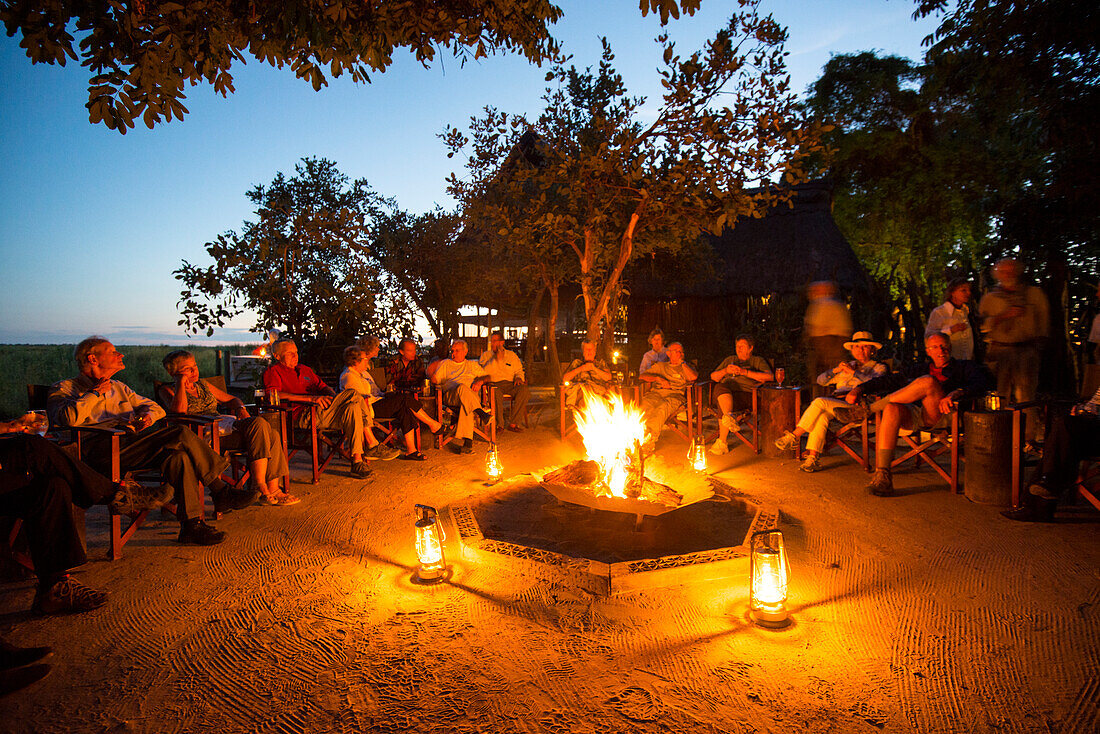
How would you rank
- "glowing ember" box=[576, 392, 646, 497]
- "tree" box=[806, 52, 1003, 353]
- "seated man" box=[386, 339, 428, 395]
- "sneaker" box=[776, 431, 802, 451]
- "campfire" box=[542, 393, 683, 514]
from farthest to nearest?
"tree" box=[806, 52, 1003, 353] → "seated man" box=[386, 339, 428, 395] → "sneaker" box=[776, 431, 802, 451] → "glowing ember" box=[576, 392, 646, 497] → "campfire" box=[542, 393, 683, 514]

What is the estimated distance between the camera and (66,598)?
8.80ft

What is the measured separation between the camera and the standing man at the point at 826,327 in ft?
20.4

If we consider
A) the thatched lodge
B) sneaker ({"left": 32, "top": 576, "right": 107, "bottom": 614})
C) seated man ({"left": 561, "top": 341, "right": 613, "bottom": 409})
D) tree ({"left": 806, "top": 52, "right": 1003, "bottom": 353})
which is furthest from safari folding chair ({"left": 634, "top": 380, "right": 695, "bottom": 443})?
tree ({"left": 806, "top": 52, "right": 1003, "bottom": 353})

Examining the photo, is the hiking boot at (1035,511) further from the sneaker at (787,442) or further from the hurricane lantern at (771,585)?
the hurricane lantern at (771,585)

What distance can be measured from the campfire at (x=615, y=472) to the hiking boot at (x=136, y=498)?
2.20 meters

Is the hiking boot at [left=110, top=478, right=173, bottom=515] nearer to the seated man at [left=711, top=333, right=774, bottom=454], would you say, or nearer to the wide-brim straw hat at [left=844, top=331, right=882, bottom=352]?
the seated man at [left=711, top=333, right=774, bottom=454]

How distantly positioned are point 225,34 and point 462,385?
145 inches

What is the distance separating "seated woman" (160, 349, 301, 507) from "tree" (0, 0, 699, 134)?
1642 mm

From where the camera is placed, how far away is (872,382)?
16.1 ft

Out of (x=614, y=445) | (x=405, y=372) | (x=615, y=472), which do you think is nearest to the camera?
(x=615, y=472)

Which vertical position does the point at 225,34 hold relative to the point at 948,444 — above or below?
above

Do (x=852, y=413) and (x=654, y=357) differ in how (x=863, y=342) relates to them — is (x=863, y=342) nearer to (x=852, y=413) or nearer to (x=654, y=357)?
(x=852, y=413)

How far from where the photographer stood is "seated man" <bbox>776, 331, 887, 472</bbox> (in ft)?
17.1

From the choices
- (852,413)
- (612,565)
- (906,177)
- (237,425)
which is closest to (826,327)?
(852,413)
